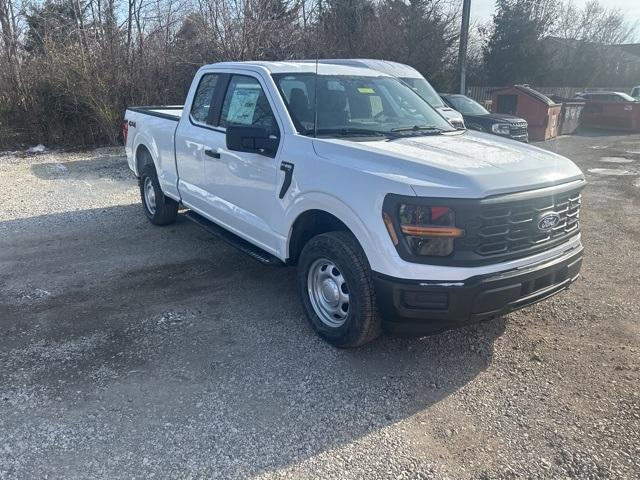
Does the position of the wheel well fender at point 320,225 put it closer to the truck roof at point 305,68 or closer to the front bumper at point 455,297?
the front bumper at point 455,297

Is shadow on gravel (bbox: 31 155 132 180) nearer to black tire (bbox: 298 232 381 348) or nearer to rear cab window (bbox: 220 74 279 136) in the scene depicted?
rear cab window (bbox: 220 74 279 136)

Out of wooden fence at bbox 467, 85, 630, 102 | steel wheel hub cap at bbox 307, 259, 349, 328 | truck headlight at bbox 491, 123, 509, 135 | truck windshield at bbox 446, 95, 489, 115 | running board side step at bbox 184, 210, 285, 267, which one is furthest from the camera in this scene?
wooden fence at bbox 467, 85, 630, 102

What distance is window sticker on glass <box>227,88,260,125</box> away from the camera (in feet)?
15.4

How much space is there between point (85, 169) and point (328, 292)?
9.33 metres

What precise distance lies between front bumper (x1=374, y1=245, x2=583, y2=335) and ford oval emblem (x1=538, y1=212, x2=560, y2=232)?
0.23 meters

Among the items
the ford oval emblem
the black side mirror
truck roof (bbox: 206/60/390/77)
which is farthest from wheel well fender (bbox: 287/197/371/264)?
truck roof (bbox: 206/60/390/77)

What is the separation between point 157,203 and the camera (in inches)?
272

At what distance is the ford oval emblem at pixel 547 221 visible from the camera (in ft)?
11.4

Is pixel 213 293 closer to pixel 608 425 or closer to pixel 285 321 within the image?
pixel 285 321

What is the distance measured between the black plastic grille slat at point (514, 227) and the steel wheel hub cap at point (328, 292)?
1.00 m

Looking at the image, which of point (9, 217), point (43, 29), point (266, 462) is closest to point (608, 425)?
point (266, 462)

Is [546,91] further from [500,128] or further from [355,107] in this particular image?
[355,107]

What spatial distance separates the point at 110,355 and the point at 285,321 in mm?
1363

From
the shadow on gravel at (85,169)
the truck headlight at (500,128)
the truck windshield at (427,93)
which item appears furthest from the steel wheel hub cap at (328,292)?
the truck headlight at (500,128)
